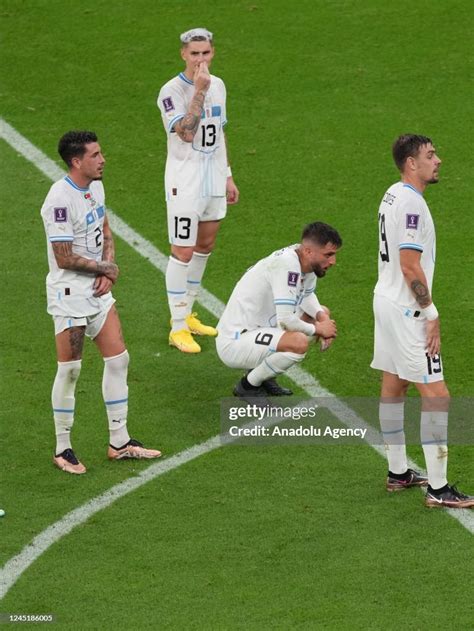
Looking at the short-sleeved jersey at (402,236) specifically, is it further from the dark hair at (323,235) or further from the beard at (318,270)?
the beard at (318,270)

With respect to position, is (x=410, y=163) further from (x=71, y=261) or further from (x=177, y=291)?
(x=177, y=291)

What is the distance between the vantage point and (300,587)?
862cm

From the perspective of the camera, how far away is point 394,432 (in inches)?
379

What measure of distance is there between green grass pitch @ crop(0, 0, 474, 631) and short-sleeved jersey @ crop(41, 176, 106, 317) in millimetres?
1134

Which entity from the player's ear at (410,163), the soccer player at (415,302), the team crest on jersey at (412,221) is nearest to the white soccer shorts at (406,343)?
the soccer player at (415,302)

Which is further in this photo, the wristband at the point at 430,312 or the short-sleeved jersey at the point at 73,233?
the short-sleeved jersey at the point at 73,233

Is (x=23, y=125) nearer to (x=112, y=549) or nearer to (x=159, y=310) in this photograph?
→ (x=159, y=310)

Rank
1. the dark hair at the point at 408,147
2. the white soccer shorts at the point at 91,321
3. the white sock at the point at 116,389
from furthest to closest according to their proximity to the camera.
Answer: the white sock at the point at 116,389
the white soccer shorts at the point at 91,321
the dark hair at the point at 408,147

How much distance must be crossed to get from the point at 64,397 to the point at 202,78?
3021 mm

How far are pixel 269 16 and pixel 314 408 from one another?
25.7ft

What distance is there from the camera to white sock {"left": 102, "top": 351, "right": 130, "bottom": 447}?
10070 millimetres

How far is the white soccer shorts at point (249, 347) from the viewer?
10727 millimetres

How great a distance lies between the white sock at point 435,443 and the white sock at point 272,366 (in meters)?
1.46

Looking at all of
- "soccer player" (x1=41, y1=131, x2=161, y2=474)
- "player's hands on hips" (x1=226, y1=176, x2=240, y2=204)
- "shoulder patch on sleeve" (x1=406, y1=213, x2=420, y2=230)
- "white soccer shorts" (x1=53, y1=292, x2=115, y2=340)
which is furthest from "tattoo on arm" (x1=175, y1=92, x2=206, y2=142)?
"shoulder patch on sleeve" (x1=406, y1=213, x2=420, y2=230)
